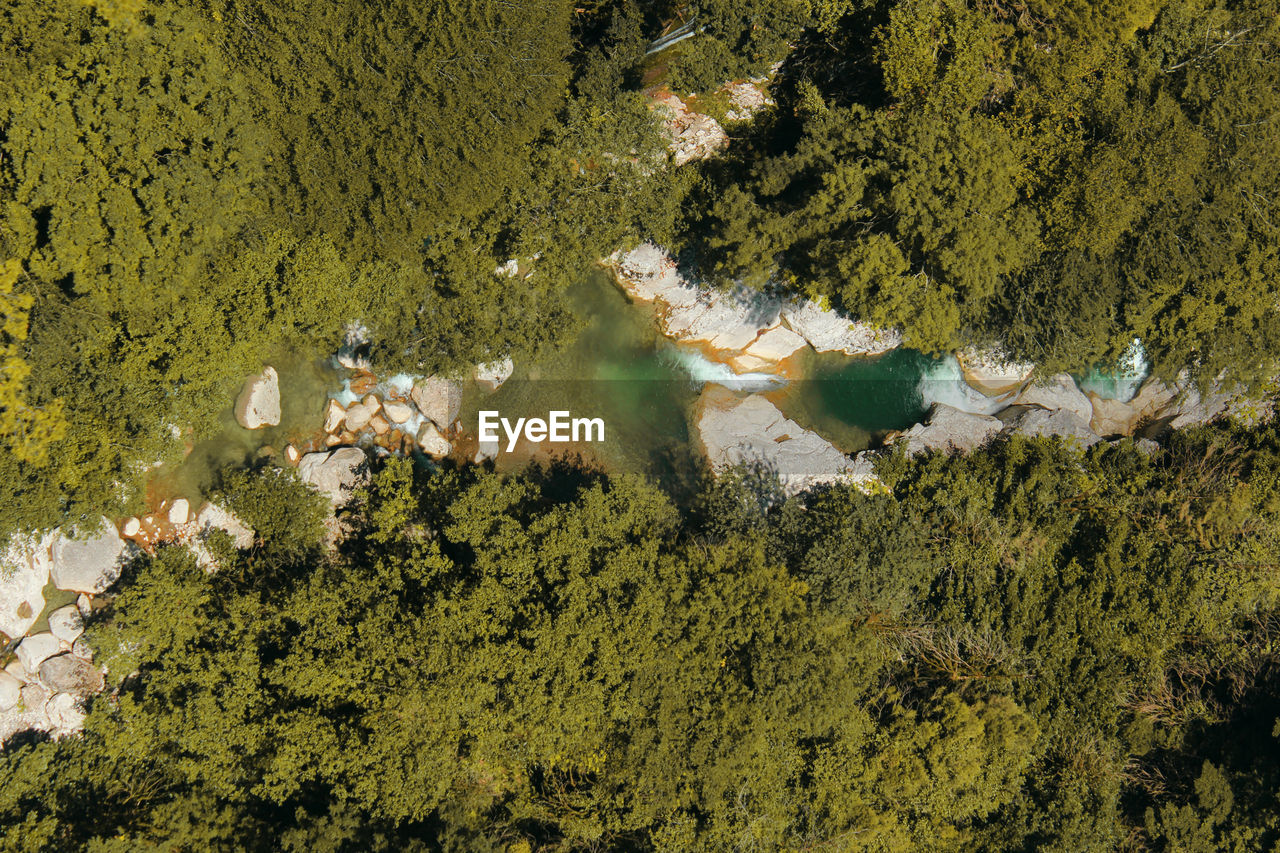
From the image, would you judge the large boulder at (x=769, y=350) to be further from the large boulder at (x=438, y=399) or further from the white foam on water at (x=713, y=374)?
the large boulder at (x=438, y=399)

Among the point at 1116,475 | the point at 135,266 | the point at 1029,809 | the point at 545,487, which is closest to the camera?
the point at 135,266

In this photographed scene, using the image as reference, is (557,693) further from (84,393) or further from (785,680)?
(84,393)

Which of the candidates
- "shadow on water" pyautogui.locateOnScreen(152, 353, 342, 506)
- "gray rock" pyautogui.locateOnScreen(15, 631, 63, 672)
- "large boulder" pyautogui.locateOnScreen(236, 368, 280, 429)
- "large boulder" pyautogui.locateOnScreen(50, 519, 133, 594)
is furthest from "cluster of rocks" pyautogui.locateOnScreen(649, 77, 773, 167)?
"gray rock" pyautogui.locateOnScreen(15, 631, 63, 672)

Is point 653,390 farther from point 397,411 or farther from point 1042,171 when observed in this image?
point 1042,171

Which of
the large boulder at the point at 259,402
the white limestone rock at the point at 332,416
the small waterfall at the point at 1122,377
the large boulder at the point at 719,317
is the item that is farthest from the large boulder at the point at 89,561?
the small waterfall at the point at 1122,377

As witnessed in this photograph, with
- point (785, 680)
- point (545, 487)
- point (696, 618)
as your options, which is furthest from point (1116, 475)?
point (545, 487)

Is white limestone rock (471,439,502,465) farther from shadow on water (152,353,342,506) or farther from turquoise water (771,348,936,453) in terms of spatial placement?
turquoise water (771,348,936,453)

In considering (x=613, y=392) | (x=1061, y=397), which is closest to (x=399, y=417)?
(x=613, y=392)
